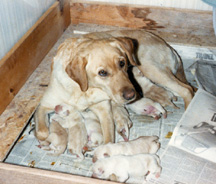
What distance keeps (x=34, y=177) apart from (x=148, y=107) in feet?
3.57

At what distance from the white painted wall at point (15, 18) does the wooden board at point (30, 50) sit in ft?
0.20

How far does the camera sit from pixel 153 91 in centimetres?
273

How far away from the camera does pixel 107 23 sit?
3.73m

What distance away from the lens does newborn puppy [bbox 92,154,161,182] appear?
1.95m

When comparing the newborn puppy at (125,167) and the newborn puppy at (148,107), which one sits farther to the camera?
the newborn puppy at (148,107)

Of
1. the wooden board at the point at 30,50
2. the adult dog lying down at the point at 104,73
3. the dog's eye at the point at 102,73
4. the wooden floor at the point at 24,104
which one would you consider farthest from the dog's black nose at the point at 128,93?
the wooden board at the point at 30,50

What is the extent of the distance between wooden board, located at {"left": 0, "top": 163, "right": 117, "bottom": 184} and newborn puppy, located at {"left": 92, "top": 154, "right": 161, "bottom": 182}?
20 centimetres

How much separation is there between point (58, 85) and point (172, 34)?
177 centimetres

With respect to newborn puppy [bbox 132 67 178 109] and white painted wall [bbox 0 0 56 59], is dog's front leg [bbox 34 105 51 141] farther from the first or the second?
newborn puppy [bbox 132 67 178 109]

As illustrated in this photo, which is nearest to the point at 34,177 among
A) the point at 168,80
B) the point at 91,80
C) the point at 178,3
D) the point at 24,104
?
the point at 91,80

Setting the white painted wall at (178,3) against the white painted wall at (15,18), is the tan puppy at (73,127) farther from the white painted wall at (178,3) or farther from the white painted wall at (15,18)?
the white painted wall at (178,3)

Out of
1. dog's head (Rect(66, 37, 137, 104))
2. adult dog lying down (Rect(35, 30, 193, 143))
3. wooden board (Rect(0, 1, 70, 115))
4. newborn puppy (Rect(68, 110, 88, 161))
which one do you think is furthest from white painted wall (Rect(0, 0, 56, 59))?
newborn puppy (Rect(68, 110, 88, 161))

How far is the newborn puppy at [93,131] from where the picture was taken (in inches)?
89.4

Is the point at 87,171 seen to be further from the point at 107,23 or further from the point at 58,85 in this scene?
the point at 107,23
